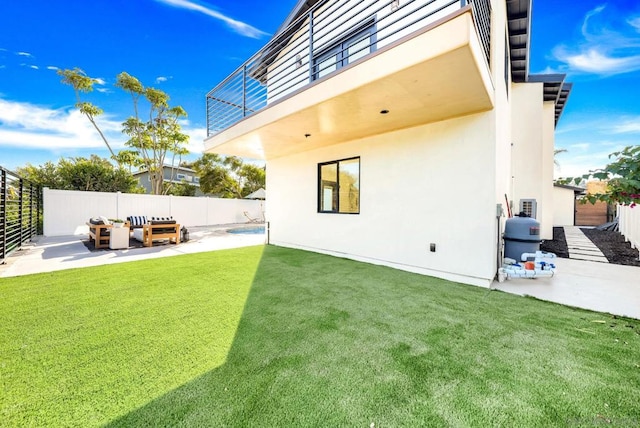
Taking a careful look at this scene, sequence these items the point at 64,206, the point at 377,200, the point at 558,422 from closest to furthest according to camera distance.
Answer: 1. the point at 558,422
2. the point at 377,200
3. the point at 64,206

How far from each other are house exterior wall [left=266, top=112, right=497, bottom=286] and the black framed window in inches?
6.3

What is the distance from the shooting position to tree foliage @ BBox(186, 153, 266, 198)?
22359 mm

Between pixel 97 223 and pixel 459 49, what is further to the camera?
pixel 97 223

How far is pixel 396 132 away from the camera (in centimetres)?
542

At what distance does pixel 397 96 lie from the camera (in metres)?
3.90

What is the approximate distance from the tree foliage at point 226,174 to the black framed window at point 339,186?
55.8 ft

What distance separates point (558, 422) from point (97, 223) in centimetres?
1065

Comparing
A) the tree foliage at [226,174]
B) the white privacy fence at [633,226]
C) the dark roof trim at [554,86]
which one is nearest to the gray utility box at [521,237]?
the white privacy fence at [633,226]

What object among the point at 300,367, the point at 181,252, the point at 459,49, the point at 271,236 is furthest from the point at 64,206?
the point at 459,49

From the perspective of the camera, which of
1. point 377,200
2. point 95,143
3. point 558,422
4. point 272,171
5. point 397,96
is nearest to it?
point 558,422

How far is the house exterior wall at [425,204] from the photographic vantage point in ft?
14.1

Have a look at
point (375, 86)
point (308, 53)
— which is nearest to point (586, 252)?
point (375, 86)

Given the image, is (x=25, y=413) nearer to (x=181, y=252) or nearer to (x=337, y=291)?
(x=337, y=291)

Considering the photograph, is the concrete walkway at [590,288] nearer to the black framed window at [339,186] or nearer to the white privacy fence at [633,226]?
the white privacy fence at [633,226]
